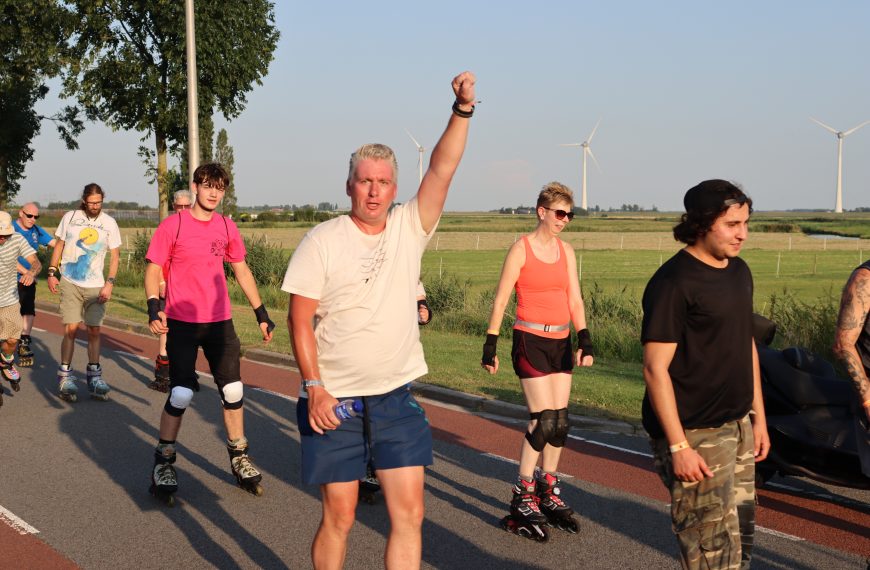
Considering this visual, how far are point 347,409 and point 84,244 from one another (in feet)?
22.4

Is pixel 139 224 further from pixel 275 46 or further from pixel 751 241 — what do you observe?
pixel 275 46

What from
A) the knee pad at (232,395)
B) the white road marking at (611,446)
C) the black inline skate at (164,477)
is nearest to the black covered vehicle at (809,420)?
the white road marking at (611,446)

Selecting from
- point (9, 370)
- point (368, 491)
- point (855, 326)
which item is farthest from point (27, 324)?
point (855, 326)

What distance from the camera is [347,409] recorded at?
3.83 m

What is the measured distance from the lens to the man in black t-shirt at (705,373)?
373 cm

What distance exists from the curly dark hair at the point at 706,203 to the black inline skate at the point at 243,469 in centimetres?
373

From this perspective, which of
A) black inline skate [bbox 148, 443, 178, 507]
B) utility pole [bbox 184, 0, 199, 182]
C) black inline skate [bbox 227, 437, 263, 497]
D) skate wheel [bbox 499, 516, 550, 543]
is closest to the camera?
skate wheel [bbox 499, 516, 550, 543]

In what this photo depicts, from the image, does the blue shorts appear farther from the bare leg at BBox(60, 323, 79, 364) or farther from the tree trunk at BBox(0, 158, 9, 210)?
the tree trunk at BBox(0, 158, 9, 210)

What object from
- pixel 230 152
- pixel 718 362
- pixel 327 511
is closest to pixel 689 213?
pixel 718 362

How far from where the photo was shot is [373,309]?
12.8 feet

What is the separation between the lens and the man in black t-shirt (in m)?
3.73

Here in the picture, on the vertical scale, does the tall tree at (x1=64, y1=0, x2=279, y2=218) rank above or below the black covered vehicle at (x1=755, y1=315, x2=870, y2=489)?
above

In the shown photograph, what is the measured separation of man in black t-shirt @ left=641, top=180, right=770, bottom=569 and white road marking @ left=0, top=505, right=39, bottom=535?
12.6 ft

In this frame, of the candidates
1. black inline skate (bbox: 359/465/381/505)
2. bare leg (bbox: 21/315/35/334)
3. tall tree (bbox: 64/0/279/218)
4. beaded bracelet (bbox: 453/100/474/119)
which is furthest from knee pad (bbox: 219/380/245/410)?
tall tree (bbox: 64/0/279/218)
